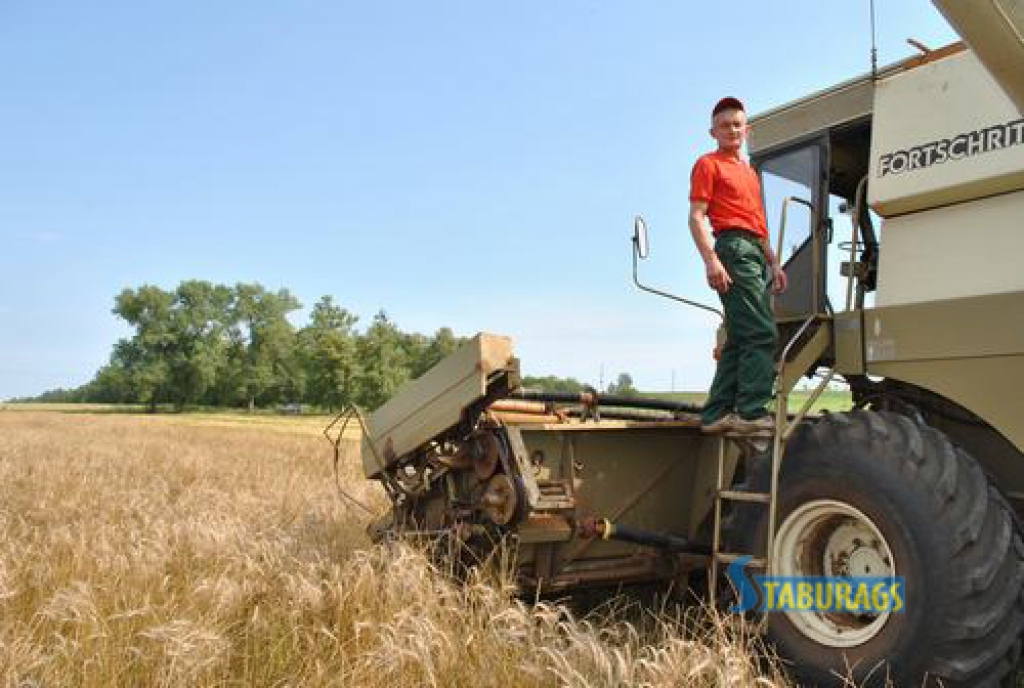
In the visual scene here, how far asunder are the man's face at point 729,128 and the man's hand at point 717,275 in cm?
66

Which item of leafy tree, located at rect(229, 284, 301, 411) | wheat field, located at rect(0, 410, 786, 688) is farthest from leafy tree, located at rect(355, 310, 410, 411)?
wheat field, located at rect(0, 410, 786, 688)

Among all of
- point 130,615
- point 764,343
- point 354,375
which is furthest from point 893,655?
point 354,375

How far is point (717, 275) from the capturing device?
3922 mm

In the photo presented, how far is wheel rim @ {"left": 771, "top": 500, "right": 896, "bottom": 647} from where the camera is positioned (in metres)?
3.22

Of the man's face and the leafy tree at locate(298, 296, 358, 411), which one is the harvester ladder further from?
the leafy tree at locate(298, 296, 358, 411)

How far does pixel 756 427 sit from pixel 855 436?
61 cm

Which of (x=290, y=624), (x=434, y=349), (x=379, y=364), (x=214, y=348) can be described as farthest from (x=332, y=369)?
(x=290, y=624)

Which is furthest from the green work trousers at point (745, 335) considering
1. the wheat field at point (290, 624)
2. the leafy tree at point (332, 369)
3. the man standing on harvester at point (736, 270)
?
the leafy tree at point (332, 369)

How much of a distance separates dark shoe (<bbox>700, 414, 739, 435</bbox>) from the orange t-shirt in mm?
931

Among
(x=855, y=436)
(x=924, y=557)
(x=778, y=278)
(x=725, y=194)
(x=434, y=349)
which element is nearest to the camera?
(x=924, y=557)

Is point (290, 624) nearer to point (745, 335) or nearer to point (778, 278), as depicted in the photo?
point (745, 335)

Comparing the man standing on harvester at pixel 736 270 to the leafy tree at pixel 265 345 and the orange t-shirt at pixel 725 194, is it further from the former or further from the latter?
the leafy tree at pixel 265 345

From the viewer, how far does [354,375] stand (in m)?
61.5

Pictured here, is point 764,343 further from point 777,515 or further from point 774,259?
point 777,515
